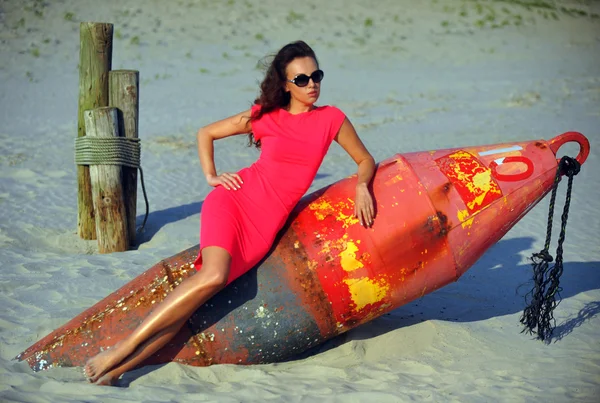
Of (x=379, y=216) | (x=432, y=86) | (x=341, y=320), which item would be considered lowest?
(x=341, y=320)

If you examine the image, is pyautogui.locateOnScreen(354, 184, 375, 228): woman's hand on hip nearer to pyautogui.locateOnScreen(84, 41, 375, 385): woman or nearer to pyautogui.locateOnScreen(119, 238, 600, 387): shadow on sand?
pyautogui.locateOnScreen(84, 41, 375, 385): woman

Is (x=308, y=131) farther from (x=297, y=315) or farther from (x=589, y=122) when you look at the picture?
(x=589, y=122)

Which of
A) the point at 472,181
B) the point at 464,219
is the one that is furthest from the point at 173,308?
the point at 472,181

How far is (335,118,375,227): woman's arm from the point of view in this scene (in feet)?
15.3

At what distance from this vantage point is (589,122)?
487 inches

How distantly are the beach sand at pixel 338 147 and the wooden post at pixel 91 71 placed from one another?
0.72m

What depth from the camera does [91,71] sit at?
7391mm

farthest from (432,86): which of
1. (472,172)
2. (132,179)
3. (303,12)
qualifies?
(472,172)

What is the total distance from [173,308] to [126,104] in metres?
3.33

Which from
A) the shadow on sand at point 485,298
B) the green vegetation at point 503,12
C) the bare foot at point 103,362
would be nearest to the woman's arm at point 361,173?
the shadow on sand at point 485,298

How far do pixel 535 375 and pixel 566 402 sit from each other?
0.37m

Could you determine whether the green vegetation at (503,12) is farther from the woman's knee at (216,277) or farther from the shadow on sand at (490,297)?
the woman's knee at (216,277)

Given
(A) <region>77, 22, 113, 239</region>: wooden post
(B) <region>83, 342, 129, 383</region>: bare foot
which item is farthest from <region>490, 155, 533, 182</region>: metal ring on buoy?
(A) <region>77, 22, 113, 239</region>: wooden post

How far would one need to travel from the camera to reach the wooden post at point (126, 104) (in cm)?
723
